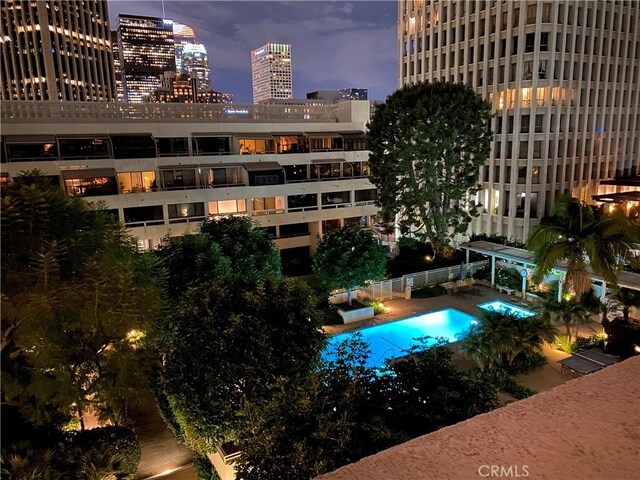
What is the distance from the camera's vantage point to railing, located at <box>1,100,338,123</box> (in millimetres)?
29984

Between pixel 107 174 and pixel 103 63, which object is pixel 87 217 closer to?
pixel 107 174

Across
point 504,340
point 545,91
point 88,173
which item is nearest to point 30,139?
point 88,173

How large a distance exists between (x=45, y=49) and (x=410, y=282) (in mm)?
108923

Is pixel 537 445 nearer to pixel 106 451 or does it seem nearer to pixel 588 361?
pixel 106 451

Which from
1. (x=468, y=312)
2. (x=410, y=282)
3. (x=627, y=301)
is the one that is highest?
(x=627, y=301)

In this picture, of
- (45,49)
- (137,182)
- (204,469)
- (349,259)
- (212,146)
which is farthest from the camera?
(45,49)

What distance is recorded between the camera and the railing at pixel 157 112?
98.4ft

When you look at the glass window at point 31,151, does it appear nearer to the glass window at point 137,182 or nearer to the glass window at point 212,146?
the glass window at point 137,182

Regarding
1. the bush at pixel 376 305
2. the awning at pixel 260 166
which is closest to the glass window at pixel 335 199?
the awning at pixel 260 166

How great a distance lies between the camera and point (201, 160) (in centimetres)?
3366

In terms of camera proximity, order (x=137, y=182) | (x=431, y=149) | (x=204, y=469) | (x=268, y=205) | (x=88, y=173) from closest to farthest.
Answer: (x=204, y=469) → (x=431, y=149) → (x=88, y=173) → (x=137, y=182) → (x=268, y=205)

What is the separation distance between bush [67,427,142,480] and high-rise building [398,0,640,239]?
127 ft

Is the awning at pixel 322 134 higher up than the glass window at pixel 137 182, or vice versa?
the awning at pixel 322 134

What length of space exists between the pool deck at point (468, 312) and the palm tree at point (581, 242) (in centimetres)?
279
